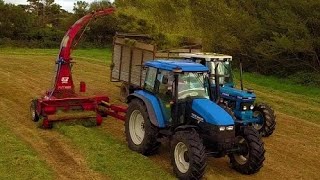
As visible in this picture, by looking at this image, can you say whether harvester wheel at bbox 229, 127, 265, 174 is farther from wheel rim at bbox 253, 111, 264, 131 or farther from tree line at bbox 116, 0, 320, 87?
tree line at bbox 116, 0, 320, 87

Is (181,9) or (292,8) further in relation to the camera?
(181,9)

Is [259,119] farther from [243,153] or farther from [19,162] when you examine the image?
[19,162]

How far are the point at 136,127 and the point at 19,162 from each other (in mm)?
2500

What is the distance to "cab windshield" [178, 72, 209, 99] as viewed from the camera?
797cm

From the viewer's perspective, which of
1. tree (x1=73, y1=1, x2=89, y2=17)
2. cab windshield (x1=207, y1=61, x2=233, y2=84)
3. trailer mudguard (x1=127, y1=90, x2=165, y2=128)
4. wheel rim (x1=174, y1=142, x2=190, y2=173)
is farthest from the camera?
tree (x1=73, y1=1, x2=89, y2=17)

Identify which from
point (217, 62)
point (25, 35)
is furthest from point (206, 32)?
point (25, 35)

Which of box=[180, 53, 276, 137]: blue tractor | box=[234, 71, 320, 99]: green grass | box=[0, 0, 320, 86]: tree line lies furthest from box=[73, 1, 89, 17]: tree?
box=[180, 53, 276, 137]: blue tractor

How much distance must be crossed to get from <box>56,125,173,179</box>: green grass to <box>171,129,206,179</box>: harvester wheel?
0.98 ft

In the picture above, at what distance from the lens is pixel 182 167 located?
752cm

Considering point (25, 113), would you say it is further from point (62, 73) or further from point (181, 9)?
point (181, 9)

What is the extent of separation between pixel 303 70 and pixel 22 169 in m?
17.7

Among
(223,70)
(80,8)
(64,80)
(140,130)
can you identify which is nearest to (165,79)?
(140,130)

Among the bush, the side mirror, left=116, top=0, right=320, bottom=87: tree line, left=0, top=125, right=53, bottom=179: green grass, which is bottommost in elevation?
left=0, top=125, right=53, bottom=179: green grass

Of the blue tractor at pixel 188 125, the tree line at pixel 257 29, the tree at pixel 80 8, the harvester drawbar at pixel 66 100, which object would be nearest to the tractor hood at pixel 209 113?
the blue tractor at pixel 188 125
